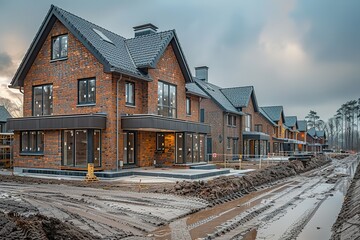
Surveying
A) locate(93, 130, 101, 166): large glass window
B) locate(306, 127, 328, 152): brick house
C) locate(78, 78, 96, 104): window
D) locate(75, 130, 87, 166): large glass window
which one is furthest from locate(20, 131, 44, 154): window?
locate(306, 127, 328, 152): brick house

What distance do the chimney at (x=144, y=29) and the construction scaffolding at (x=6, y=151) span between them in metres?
12.9

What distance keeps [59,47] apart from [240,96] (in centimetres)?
2309

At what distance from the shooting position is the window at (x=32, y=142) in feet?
64.8

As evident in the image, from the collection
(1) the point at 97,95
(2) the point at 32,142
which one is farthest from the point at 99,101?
(2) the point at 32,142

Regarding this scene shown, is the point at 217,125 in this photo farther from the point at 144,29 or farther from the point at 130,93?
the point at 130,93

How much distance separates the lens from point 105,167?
17.2 m

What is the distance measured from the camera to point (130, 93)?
19094 mm

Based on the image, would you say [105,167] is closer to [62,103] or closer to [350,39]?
[62,103]

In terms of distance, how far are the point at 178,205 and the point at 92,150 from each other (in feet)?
28.0

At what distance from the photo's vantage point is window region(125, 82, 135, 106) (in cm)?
1878

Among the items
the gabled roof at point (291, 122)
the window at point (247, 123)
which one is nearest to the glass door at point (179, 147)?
the window at point (247, 123)

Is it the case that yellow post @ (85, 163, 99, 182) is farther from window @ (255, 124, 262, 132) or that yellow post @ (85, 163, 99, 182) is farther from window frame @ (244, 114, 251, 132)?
window @ (255, 124, 262, 132)

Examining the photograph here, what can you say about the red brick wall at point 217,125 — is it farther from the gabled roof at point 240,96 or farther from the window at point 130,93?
the window at point 130,93

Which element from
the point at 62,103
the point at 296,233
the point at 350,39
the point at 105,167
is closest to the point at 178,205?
the point at 296,233
